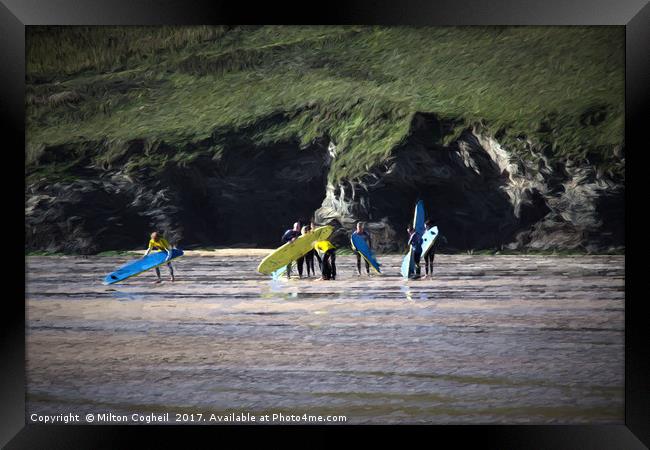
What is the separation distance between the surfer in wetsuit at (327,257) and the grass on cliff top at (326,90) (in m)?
10.1

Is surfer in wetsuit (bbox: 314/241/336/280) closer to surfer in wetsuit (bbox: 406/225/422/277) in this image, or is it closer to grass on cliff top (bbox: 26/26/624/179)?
surfer in wetsuit (bbox: 406/225/422/277)

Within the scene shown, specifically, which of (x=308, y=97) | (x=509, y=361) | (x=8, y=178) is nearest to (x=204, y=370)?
(x=8, y=178)

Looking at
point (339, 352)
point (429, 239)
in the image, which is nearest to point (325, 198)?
point (429, 239)

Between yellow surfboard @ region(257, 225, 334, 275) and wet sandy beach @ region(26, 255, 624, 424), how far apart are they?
1.97 metres

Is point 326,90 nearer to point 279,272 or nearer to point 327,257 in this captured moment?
point 279,272

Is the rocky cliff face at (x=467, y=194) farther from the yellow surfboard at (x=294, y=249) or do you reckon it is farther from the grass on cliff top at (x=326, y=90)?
the yellow surfboard at (x=294, y=249)

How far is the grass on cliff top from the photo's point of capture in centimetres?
2552

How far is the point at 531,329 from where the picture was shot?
10672mm

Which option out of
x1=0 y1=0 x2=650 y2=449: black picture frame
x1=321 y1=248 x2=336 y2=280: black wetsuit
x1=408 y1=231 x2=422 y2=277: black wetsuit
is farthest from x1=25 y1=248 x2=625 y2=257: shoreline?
x1=0 y1=0 x2=650 y2=449: black picture frame

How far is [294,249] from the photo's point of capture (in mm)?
17141

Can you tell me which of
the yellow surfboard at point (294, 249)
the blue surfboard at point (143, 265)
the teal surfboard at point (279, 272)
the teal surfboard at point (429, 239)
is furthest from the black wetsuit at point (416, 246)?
the blue surfboard at point (143, 265)

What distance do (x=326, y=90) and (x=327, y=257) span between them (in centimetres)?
1675

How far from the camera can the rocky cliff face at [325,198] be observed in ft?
91.1

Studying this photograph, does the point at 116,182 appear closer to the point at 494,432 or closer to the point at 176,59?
the point at 176,59
